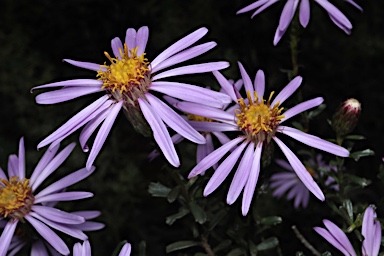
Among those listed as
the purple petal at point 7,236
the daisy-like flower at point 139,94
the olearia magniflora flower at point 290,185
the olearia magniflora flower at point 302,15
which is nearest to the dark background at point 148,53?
the olearia magniflora flower at point 290,185

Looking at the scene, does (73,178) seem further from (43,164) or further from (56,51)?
(56,51)

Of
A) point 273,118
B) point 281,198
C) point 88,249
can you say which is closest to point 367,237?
point 273,118

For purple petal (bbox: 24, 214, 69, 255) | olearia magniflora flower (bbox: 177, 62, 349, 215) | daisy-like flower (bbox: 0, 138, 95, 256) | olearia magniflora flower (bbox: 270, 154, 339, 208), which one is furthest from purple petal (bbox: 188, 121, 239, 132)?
olearia magniflora flower (bbox: 270, 154, 339, 208)

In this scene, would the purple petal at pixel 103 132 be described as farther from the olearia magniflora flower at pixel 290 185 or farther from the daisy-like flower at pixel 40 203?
the olearia magniflora flower at pixel 290 185

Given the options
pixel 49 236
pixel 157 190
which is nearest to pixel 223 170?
pixel 157 190

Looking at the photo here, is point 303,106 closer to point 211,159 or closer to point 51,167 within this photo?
point 211,159

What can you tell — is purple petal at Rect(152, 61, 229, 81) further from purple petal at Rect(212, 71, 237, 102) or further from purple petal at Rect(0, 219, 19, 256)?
purple petal at Rect(0, 219, 19, 256)
